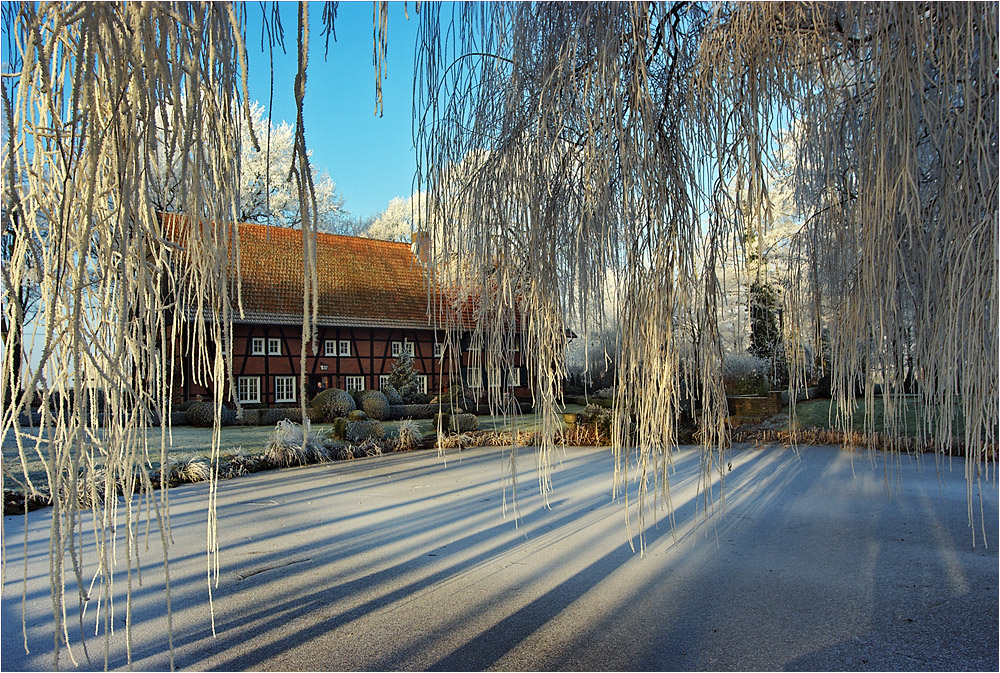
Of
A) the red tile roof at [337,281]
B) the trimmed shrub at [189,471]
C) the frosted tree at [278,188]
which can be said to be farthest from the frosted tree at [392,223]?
the trimmed shrub at [189,471]

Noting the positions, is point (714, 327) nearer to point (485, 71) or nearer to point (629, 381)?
point (629, 381)

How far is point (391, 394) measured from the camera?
5523mm

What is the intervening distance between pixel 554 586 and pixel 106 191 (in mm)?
1881

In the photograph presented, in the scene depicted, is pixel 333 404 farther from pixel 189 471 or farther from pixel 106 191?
pixel 106 191

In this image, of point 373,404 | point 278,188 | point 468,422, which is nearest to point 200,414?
point 373,404

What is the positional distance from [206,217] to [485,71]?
3.70 feet

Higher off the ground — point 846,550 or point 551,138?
point 551,138

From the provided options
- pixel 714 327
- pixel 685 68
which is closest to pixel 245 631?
pixel 714 327

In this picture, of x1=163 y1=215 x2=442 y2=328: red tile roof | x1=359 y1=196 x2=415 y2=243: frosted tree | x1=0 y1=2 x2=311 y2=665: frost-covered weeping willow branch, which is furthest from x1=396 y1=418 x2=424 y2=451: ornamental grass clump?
x1=0 y1=2 x2=311 y2=665: frost-covered weeping willow branch

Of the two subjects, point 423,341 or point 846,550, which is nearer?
point 846,550

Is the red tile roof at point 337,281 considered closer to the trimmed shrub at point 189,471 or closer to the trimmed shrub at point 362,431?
the trimmed shrub at point 362,431

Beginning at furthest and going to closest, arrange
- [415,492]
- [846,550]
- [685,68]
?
[415,492] < [846,550] < [685,68]

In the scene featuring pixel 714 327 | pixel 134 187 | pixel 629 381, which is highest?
pixel 134 187

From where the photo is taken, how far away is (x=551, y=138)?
1578 millimetres
